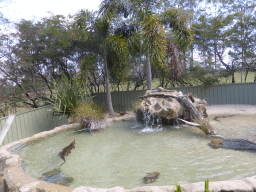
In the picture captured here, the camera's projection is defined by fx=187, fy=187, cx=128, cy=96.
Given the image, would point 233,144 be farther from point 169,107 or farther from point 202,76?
point 202,76

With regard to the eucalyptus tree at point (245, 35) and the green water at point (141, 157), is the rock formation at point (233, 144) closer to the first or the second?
the green water at point (141, 157)

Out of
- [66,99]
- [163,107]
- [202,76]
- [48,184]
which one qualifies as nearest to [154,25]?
[163,107]

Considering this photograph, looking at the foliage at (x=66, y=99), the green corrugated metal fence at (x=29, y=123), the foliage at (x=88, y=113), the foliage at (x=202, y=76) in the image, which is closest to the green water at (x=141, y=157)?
the foliage at (x=88, y=113)

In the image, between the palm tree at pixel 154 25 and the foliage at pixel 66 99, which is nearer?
the foliage at pixel 66 99

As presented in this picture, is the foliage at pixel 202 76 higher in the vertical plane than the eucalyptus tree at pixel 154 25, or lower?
lower

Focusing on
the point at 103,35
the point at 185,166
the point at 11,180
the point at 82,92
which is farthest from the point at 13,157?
the point at 103,35

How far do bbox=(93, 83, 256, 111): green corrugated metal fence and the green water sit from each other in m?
3.60

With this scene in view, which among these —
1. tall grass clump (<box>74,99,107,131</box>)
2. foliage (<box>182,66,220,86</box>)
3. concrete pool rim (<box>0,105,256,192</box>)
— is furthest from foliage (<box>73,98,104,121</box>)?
foliage (<box>182,66,220,86</box>)

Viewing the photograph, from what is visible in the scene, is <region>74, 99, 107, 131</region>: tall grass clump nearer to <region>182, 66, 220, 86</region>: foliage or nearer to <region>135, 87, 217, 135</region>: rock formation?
<region>135, 87, 217, 135</region>: rock formation

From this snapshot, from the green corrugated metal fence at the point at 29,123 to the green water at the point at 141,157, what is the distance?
3.24ft

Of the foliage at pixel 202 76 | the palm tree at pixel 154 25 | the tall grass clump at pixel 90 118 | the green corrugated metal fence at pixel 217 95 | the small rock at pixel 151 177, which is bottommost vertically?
the small rock at pixel 151 177

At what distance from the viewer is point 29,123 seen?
5707 mm

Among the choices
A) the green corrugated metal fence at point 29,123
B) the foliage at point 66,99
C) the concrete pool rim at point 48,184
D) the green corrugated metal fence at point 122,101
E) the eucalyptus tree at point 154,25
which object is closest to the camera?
the concrete pool rim at point 48,184

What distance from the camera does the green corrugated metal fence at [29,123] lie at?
509 cm
